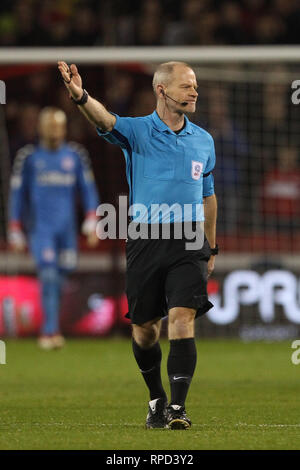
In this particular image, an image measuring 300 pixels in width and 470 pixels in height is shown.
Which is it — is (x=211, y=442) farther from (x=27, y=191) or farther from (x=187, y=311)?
(x=27, y=191)

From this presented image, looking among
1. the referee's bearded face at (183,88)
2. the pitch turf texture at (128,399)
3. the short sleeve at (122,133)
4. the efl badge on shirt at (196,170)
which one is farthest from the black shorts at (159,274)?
the referee's bearded face at (183,88)

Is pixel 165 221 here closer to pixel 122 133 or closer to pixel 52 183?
pixel 122 133

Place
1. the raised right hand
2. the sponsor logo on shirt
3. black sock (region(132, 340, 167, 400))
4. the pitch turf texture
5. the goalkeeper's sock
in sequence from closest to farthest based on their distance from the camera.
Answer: the pitch turf texture → the raised right hand → black sock (region(132, 340, 167, 400)) → the goalkeeper's sock → the sponsor logo on shirt

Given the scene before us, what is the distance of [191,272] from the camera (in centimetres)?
636

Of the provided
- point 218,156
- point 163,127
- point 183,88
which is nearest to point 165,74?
point 183,88

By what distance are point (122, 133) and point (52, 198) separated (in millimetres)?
6850

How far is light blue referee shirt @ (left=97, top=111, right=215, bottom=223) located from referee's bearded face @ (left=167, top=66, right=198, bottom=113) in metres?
0.17

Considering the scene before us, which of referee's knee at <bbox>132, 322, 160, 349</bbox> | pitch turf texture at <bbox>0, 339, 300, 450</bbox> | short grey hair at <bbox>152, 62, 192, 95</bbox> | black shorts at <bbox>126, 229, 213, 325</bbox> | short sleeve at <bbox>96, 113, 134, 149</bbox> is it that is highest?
short grey hair at <bbox>152, 62, 192, 95</bbox>

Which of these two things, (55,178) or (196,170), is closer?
(196,170)

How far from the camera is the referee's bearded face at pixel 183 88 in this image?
6.47 meters

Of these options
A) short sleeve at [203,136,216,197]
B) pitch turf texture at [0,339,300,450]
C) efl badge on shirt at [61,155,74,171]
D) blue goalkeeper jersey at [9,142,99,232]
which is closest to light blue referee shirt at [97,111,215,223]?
short sleeve at [203,136,216,197]

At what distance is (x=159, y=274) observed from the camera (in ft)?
21.0

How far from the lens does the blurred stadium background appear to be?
42.8 ft

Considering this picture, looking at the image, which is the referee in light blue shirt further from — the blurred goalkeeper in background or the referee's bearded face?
the blurred goalkeeper in background
